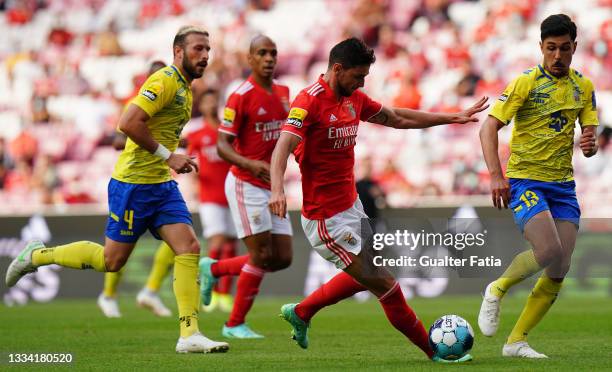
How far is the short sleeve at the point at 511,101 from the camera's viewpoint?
7820 mm

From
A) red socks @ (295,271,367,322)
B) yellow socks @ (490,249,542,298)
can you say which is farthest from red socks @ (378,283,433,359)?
yellow socks @ (490,249,542,298)

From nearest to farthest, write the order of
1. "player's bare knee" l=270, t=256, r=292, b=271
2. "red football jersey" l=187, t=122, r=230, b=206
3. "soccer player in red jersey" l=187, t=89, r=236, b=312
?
"player's bare knee" l=270, t=256, r=292, b=271, "soccer player in red jersey" l=187, t=89, r=236, b=312, "red football jersey" l=187, t=122, r=230, b=206

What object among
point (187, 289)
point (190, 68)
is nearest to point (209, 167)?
point (190, 68)

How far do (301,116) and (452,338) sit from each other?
1.85 meters

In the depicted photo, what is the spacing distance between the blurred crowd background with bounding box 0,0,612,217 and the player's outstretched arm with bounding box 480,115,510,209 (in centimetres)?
902

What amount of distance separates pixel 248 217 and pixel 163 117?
6.07 feet

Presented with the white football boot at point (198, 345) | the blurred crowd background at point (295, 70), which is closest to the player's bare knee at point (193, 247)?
the white football boot at point (198, 345)

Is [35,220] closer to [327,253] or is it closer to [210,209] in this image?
[210,209]

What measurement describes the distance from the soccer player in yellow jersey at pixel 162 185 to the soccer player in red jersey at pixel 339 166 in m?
1.04

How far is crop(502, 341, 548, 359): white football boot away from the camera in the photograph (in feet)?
26.4

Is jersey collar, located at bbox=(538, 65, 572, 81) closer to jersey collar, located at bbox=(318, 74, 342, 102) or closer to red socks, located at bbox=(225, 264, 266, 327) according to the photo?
jersey collar, located at bbox=(318, 74, 342, 102)

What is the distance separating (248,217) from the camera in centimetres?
1030

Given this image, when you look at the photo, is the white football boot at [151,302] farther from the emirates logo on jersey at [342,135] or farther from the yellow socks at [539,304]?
the yellow socks at [539,304]
